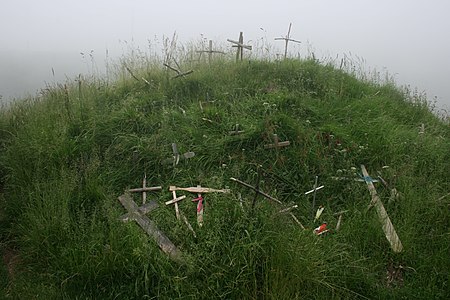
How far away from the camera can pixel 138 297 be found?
2.93 m

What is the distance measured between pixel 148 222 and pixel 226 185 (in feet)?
3.13

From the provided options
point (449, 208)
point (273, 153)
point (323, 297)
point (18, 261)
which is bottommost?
point (18, 261)

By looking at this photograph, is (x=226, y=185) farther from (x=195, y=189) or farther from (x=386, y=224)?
(x=386, y=224)

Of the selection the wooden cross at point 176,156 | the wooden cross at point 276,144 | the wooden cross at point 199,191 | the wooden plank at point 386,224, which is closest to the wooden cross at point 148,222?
the wooden cross at point 199,191

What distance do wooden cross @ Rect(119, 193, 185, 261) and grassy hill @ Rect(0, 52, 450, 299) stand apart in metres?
0.08

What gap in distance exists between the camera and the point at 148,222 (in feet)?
11.7

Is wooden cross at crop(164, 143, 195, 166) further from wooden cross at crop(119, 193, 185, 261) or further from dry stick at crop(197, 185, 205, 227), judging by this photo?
wooden cross at crop(119, 193, 185, 261)

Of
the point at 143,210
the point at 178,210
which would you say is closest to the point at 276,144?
the point at 178,210

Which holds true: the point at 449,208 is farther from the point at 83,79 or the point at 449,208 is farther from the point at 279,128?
the point at 83,79

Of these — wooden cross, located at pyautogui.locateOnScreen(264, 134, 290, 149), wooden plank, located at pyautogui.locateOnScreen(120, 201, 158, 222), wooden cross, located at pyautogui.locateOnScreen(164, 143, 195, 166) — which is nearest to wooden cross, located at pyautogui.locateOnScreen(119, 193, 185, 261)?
wooden plank, located at pyautogui.locateOnScreen(120, 201, 158, 222)

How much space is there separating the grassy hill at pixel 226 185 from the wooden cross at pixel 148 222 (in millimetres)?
79

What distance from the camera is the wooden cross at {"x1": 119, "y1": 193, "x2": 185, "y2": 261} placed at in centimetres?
325

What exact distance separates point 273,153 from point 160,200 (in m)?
1.45

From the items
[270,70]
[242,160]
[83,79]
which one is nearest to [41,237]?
[242,160]
